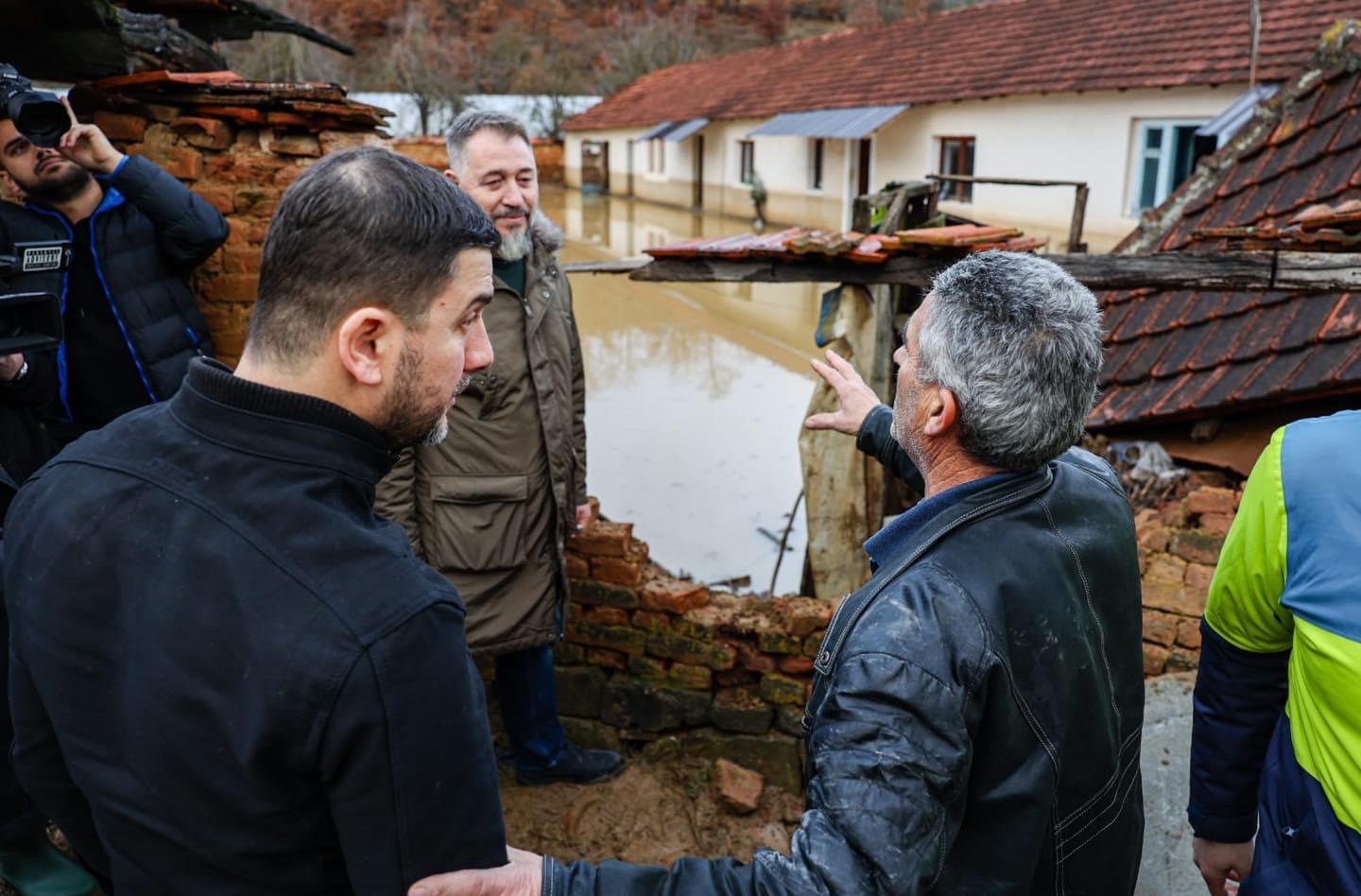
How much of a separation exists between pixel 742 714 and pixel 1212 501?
228 cm

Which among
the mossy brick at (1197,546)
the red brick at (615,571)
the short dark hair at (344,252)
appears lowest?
the red brick at (615,571)

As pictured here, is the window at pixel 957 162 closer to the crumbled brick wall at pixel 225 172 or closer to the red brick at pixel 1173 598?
the red brick at pixel 1173 598

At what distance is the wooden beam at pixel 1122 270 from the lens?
12.1ft

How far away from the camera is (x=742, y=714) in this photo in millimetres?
4117

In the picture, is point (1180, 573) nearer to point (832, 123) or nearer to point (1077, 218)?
point (1077, 218)

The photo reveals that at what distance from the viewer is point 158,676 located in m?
1.09

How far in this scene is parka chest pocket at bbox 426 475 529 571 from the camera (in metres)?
2.93

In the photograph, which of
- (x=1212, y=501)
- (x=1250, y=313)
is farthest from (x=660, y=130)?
(x=1212, y=501)

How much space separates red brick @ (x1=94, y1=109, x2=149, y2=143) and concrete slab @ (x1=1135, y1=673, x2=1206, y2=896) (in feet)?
12.9

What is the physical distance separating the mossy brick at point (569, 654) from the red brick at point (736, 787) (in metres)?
0.75

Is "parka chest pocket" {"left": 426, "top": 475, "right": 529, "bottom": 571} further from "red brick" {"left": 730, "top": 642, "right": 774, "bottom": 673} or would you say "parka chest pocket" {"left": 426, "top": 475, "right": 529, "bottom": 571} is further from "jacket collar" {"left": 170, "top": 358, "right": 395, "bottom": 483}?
"jacket collar" {"left": 170, "top": 358, "right": 395, "bottom": 483}

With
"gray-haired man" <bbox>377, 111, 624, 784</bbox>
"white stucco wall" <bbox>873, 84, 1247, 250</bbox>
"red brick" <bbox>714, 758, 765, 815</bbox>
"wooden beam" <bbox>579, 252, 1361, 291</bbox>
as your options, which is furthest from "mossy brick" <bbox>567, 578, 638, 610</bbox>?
"white stucco wall" <bbox>873, 84, 1247, 250</bbox>

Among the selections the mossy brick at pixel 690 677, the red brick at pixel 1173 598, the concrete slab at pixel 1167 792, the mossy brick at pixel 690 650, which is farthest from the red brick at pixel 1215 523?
the mossy brick at pixel 690 677

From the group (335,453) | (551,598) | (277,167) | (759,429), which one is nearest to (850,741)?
(335,453)
